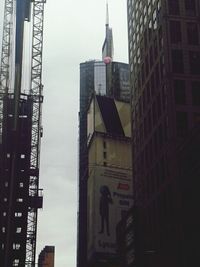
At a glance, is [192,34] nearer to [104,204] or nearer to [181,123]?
[181,123]

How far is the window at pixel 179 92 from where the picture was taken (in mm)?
82500

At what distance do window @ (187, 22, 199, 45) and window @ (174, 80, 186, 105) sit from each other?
25.1 ft

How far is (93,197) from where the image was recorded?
159625mm

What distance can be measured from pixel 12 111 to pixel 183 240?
3107 cm

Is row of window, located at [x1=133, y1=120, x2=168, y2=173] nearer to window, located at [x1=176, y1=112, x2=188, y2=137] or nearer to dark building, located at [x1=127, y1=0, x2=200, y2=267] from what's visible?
dark building, located at [x1=127, y1=0, x2=200, y2=267]

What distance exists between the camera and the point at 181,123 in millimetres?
80875

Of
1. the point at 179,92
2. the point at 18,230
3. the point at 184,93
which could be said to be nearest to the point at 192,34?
the point at 184,93

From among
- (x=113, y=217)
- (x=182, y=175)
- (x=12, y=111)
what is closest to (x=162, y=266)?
(x=182, y=175)

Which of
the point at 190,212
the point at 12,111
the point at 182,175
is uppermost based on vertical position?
the point at 12,111

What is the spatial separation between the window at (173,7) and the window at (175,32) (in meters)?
1.89

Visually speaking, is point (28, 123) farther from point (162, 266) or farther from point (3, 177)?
point (162, 266)

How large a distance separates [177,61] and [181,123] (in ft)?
35.7

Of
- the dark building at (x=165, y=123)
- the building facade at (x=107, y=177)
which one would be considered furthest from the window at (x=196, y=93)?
the building facade at (x=107, y=177)

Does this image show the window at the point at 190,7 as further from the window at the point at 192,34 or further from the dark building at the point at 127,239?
the dark building at the point at 127,239
